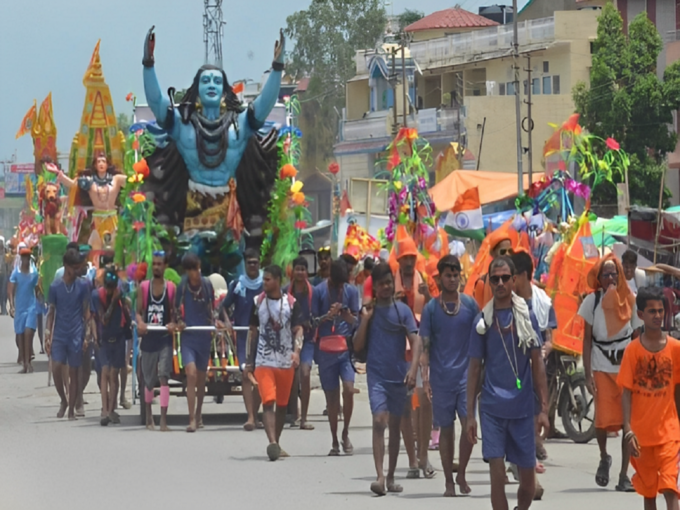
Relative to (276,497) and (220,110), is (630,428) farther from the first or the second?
(220,110)

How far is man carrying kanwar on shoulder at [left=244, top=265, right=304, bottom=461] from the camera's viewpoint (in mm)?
13391

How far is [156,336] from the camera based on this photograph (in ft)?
51.3

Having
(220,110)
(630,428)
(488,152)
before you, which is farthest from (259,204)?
(488,152)

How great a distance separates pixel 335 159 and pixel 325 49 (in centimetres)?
737

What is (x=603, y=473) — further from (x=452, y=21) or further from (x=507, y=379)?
(x=452, y=21)

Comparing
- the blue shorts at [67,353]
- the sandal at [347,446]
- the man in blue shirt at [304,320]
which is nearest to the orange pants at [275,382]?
the sandal at [347,446]

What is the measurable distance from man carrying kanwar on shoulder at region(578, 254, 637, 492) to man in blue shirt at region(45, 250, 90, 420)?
6813 mm

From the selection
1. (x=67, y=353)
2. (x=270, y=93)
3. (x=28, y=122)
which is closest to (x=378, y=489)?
(x=67, y=353)

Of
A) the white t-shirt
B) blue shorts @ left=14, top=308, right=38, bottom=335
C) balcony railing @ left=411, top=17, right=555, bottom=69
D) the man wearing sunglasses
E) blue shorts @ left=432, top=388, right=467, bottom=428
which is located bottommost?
blue shorts @ left=14, top=308, right=38, bottom=335

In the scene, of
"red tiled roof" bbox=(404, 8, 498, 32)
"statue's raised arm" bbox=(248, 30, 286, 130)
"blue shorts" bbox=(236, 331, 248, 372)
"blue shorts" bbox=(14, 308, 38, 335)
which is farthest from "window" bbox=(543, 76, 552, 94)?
"blue shorts" bbox=(236, 331, 248, 372)

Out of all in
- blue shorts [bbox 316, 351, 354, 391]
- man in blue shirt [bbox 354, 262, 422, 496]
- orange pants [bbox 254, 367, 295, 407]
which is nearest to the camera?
man in blue shirt [bbox 354, 262, 422, 496]

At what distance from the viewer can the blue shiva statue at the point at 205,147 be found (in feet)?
60.2

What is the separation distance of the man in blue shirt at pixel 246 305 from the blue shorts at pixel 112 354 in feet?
4.50

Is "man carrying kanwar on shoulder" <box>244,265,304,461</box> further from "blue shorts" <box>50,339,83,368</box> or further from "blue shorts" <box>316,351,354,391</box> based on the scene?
"blue shorts" <box>50,339,83,368</box>
